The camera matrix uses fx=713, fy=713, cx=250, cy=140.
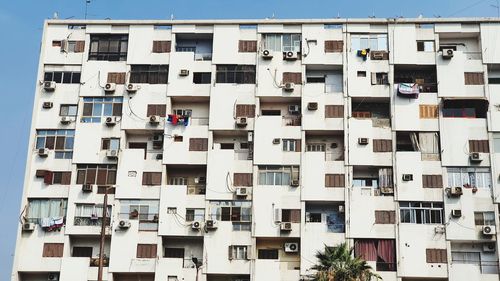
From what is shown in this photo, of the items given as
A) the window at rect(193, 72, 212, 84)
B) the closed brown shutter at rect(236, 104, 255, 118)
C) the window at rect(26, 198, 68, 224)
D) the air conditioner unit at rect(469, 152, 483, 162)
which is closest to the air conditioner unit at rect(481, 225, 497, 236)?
the air conditioner unit at rect(469, 152, 483, 162)

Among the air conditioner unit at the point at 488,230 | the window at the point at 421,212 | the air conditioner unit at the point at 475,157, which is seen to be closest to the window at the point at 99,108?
the window at the point at 421,212

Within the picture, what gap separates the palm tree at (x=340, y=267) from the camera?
39.6 meters

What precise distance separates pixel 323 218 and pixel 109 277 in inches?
565

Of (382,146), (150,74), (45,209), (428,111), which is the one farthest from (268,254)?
(45,209)

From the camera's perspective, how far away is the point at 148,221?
153ft

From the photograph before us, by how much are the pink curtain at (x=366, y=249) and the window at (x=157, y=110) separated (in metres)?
15.7

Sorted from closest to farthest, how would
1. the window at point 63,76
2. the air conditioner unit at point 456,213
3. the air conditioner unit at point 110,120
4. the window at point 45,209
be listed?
1. the air conditioner unit at point 456,213
2. the window at point 45,209
3. the air conditioner unit at point 110,120
4. the window at point 63,76

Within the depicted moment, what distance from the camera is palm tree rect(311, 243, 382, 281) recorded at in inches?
1558

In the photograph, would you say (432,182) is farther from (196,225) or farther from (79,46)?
(79,46)

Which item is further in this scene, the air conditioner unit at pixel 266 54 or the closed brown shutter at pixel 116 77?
the closed brown shutter at pixel 116 77

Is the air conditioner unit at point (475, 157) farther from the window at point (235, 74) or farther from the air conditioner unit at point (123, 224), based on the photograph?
the air conditioner unit at point (123, 224)

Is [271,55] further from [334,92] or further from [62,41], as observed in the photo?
[62,41]

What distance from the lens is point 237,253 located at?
150 ft

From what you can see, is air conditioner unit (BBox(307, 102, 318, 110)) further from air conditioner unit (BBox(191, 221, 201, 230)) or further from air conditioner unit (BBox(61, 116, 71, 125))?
air conditioner unit (BBox(61, 116, 71, 125))
